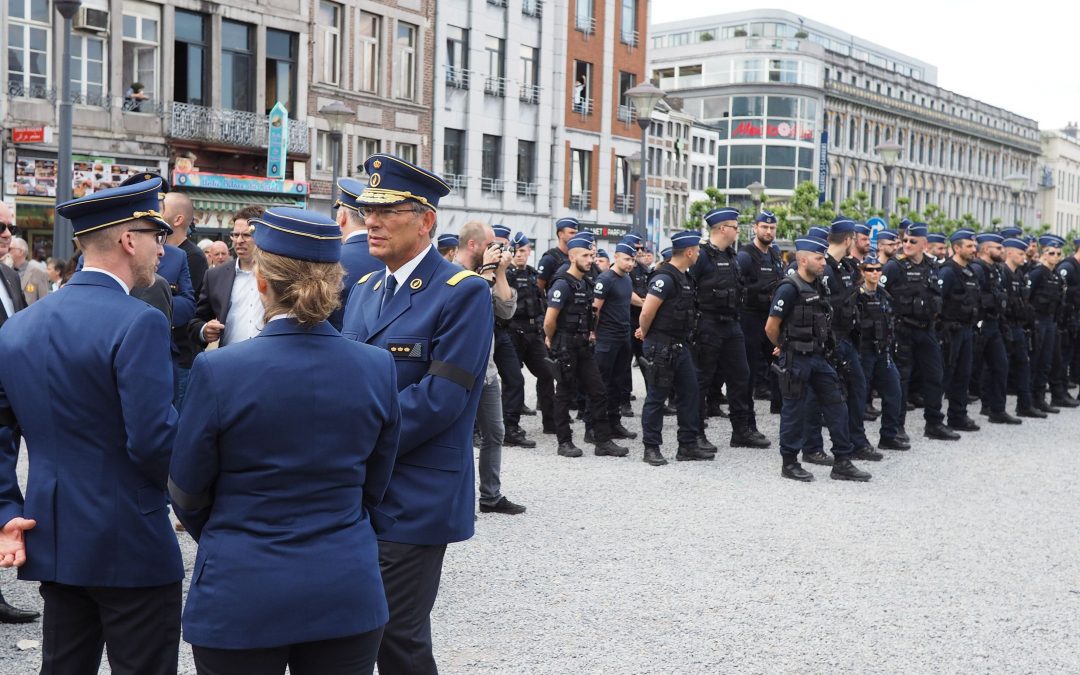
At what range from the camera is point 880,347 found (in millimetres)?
11773

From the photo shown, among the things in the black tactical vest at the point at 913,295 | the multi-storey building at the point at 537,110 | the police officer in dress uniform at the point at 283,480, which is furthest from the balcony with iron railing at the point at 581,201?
the police officer in dress uniform at the point at 283,480

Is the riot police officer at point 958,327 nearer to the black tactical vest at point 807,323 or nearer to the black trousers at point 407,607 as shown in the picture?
the black tactical vest at point 807,323

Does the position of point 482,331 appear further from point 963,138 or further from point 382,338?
point 963,138

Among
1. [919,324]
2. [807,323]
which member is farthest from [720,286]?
[919,324]

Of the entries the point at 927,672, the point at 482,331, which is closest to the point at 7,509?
the point at 482,331

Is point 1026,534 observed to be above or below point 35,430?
below

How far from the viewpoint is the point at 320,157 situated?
3266 centimetres

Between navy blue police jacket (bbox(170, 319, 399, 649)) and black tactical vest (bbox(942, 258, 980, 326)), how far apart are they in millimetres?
11914

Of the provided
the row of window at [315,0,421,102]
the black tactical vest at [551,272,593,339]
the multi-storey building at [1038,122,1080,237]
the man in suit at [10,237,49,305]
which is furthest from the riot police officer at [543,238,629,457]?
the multi-storey building at [1038,122,1080,237]

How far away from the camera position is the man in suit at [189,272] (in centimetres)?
726

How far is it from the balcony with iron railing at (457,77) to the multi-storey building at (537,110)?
1.3 inches

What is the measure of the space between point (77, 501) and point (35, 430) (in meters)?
0.25

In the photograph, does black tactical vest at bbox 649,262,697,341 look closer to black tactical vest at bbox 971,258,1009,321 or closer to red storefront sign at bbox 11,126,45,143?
black tactical vest at bbox 971,258,1009,321

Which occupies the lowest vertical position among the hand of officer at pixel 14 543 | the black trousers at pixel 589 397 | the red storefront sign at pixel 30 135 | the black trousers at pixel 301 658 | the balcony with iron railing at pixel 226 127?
the black trousers at pixel 589 397
